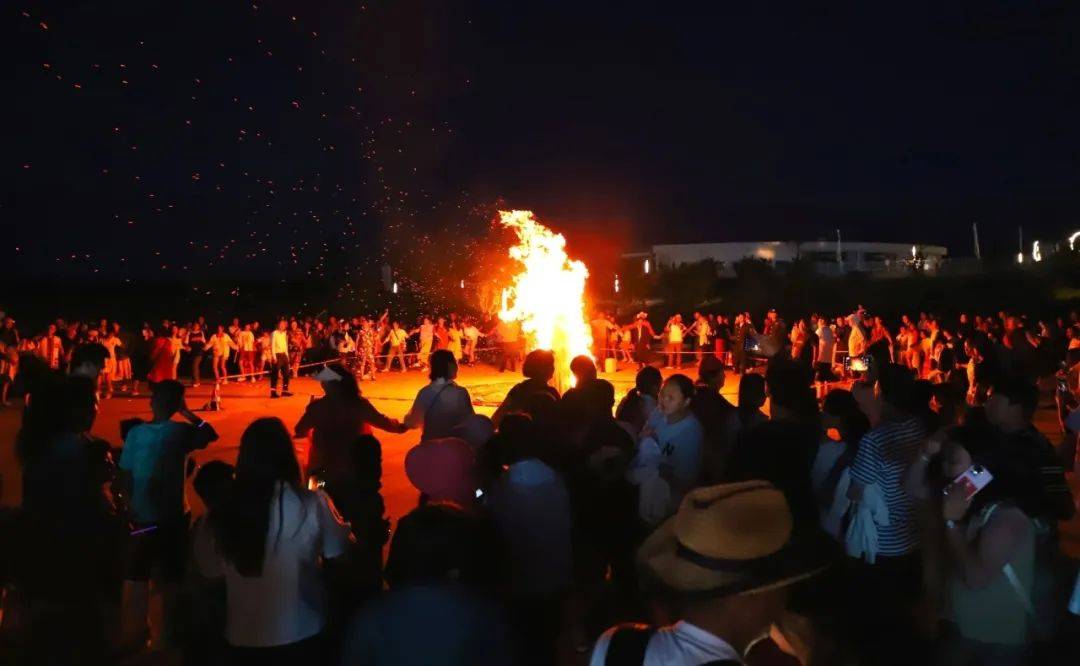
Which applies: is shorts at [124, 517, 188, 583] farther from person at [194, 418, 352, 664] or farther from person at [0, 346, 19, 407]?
person at [0, 346, 19, 407]

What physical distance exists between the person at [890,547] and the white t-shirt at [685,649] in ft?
9.14

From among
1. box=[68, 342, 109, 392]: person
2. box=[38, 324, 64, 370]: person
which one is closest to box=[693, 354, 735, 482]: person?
box=[68, 342, 109, 392]: person

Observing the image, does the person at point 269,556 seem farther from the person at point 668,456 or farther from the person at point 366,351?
the person at point 366,351

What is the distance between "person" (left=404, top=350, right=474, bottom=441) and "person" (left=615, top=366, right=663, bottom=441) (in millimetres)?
1341

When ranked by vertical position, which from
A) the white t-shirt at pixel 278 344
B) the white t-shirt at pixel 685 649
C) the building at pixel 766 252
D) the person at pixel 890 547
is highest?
the building at pixel 766 252

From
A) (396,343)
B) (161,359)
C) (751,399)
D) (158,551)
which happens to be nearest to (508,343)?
(396,343)

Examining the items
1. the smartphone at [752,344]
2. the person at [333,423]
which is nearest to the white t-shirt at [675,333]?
the smartphone at [752,344]

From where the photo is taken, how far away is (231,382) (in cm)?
2180

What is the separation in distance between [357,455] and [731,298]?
127ft

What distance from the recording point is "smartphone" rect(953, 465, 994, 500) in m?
3.52

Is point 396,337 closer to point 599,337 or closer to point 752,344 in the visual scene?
point 599,337

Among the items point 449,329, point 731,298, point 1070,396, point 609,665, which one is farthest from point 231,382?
point 731,298

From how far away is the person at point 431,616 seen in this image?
8.52 feet

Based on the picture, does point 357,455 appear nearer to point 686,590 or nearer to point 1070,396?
point 686,590
